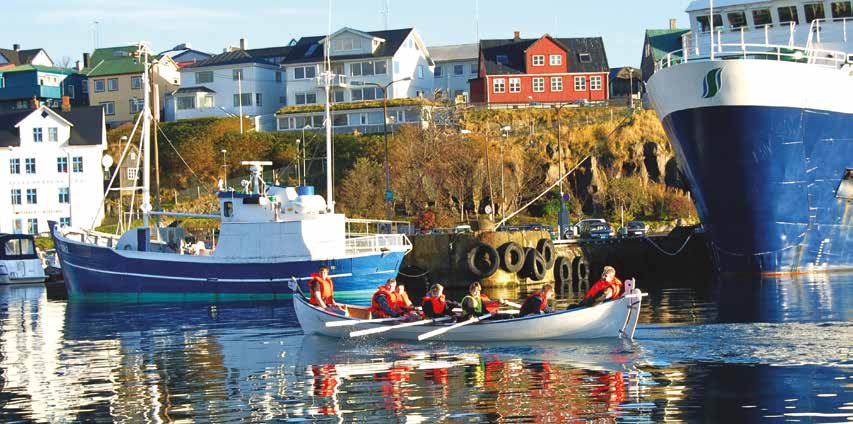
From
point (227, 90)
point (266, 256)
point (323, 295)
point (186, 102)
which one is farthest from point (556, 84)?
point (323, 295)

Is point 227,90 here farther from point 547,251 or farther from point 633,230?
point 547,251

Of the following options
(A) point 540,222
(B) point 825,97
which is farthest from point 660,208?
(B) point 825,97

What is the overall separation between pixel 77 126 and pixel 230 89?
15.7 meters

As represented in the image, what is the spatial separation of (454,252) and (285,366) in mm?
25568

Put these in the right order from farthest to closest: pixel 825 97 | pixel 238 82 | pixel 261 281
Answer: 1. pixel 238 82
2. pixel 261 281
3. pixel 825 97

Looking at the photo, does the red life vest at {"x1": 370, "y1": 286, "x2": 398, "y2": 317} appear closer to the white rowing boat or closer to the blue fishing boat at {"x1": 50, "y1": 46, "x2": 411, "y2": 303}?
the white rowing boat

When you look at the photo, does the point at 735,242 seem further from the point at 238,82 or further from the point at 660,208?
the point at 238,82

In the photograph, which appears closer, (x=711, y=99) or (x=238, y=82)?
(x=711, y=99)

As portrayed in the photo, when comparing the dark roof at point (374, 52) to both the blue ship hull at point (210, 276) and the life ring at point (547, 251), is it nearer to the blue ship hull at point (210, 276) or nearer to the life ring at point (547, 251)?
the life ring at point (547, 251)

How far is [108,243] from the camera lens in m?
51.7

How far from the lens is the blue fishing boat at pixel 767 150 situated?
42.6 metres

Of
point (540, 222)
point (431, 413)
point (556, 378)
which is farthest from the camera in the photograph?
point (540, 222)

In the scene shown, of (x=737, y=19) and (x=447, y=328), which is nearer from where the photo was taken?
(x=447, y=328)

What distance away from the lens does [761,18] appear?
5116cm
